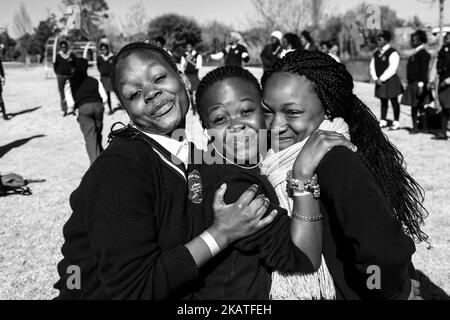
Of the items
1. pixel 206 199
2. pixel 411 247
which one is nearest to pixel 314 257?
pixel 411 247

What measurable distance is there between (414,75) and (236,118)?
7.80m

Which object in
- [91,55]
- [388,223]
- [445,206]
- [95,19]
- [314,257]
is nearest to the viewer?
[388,223]

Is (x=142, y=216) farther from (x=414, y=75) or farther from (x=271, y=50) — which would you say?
(x=271, y=50)

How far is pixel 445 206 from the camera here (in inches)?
192

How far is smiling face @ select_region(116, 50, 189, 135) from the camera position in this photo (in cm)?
163

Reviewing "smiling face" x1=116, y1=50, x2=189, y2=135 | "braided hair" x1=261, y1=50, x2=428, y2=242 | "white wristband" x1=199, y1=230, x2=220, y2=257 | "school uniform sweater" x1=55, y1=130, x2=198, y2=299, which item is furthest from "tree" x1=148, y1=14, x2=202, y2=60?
"white wristband" x1=199, y1=230, x2=220, y2=257

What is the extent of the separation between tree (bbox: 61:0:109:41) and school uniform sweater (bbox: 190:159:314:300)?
3905 centimetres

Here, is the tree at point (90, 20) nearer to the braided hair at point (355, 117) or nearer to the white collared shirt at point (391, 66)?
the white collared shirt at point (391, 66)

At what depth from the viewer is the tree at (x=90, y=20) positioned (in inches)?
1618

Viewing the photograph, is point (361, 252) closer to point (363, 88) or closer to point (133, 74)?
point (133, 74)

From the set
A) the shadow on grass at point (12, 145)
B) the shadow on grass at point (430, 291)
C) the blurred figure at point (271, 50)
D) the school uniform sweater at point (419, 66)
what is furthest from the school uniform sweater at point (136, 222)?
the blurred figure at point (271, 50)

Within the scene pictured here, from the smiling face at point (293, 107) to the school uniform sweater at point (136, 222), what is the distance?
1.45 feet

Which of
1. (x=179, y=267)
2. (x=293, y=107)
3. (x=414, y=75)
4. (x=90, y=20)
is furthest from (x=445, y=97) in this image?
(x=90, y=20)

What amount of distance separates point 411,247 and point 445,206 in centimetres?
407
